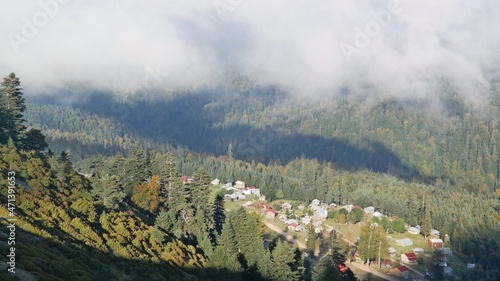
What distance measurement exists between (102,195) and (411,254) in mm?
77540

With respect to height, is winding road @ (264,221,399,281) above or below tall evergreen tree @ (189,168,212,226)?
below

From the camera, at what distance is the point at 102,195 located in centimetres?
5650

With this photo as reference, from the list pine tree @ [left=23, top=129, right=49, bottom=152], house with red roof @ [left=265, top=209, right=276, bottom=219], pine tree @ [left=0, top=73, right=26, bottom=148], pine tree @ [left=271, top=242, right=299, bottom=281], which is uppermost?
pine tree @ [left=0, top=73, right=26, bottom=148]

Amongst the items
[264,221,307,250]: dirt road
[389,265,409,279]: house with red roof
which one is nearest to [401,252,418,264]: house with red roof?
[389,265,409,279]: house with red roof

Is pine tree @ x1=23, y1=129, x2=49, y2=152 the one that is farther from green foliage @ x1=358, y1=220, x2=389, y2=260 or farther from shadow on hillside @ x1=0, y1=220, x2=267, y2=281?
green foliage @ x1=358, y1=220, x2=389, y2=260

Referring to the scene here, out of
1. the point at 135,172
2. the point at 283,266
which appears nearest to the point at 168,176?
the point at 135,172

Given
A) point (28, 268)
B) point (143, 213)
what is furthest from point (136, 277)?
point (143, 213)

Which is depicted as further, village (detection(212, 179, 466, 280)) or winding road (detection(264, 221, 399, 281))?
village (detection(212, 179, 466, 280))

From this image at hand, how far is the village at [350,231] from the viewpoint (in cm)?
9881

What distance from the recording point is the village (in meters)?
98.8

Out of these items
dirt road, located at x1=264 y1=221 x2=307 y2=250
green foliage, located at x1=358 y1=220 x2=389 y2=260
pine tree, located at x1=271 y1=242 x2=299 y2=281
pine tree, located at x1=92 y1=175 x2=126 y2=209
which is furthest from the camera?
dirt road, located at x1=264 y1=221 x2=307 y2=250

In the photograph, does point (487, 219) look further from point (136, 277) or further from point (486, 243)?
point (136, 277)

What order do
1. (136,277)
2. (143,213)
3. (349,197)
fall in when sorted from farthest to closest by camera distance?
(349,197) < (143,213) < (136,277)

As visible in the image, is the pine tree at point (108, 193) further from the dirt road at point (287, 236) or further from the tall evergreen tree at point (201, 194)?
the dirt road at point (287, 236)
